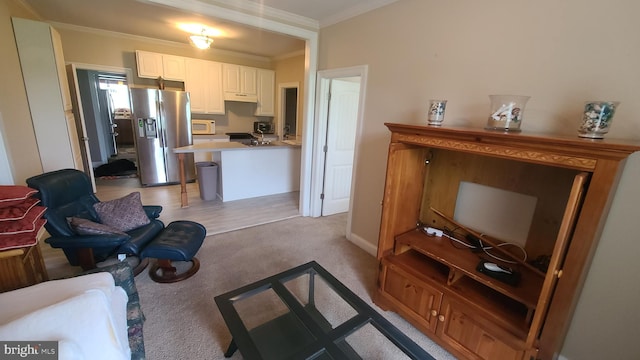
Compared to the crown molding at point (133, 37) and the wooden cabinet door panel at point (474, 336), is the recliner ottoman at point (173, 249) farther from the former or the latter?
the crown molding at point (133, 37)

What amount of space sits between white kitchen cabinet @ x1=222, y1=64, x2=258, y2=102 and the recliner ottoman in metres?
3.87

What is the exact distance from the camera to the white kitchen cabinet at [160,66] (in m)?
4.63

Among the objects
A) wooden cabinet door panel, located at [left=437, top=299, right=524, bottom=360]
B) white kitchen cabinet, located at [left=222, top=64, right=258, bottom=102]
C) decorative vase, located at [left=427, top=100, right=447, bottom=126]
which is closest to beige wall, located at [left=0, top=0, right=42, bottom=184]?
white kitchen cabinet, located at [left=222, top=64, right=258, bottom=102]

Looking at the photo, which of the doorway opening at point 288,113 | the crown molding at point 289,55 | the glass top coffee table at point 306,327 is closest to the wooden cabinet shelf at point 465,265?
the glass top coffee table at point 306,327

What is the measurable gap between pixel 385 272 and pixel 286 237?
4.96 ft

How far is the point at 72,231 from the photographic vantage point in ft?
6.77

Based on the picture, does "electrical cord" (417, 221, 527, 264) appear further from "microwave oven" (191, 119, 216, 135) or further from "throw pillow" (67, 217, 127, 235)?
"microwave oven" (191, 119, 216, 135)

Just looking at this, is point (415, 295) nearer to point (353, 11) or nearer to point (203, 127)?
point (353, 11)

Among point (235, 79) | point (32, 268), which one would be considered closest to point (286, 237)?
point (32, 268)

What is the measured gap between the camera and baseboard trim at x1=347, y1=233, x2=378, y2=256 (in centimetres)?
297

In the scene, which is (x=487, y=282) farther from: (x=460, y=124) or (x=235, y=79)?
(x=235, y=79)

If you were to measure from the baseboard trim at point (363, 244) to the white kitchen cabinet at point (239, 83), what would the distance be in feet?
13.7

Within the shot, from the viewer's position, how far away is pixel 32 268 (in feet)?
5.42

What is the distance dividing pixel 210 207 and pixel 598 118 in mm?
4206
